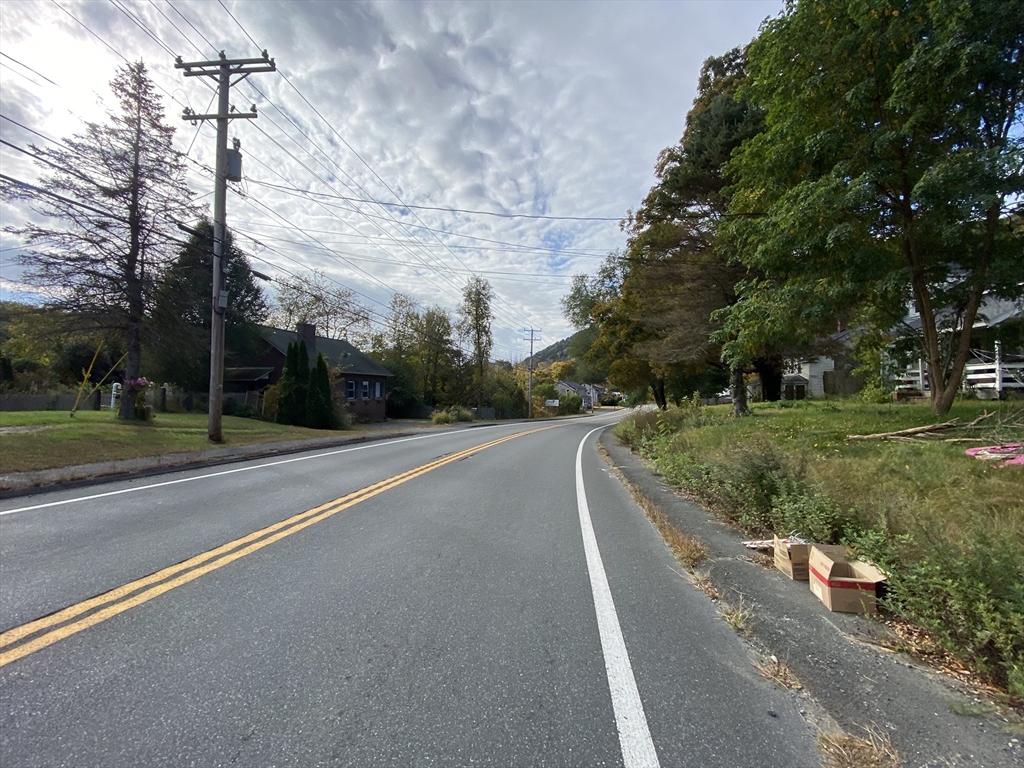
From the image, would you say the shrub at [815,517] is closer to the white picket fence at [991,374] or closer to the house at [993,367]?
the house at [993,367]

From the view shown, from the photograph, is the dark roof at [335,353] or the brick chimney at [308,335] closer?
the brick chimney at [308,335]

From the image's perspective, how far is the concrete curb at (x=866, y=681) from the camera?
2467 mm

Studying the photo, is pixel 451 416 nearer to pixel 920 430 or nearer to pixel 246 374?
pixel 246 374

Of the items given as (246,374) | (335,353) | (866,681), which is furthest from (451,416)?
(866,681)

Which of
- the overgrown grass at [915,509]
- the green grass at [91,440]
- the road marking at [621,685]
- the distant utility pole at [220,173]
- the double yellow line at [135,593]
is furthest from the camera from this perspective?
the distant utility pole at [220,173]

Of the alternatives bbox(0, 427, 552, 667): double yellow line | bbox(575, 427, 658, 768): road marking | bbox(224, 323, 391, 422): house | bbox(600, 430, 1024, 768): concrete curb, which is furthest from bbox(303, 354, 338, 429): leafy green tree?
bbox(600, 430, 1024, 768): concrete curb

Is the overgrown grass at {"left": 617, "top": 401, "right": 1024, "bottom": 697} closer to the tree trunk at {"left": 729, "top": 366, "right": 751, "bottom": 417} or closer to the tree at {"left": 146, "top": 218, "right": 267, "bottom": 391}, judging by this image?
the tree trunk at {"left": 729, "top": 366, "right": 751, "bottom": 417}

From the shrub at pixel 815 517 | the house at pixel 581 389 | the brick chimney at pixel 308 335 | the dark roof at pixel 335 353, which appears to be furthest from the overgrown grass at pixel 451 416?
the house at pixel 581 389

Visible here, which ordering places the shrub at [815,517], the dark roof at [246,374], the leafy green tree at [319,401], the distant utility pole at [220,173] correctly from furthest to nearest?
the dark roof at [246,374]
the leafy green tree at [319,401]
the distant utility pole at [220,173]
the shrub at [815,517]

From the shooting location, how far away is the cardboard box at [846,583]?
3.98 metres

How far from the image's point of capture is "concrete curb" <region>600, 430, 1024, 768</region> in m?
2.47

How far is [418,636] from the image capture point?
3.61 m

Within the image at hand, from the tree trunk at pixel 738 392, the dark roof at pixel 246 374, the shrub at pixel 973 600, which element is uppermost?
the dark roof at pixel 246 374

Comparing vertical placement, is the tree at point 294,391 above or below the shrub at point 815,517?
above
